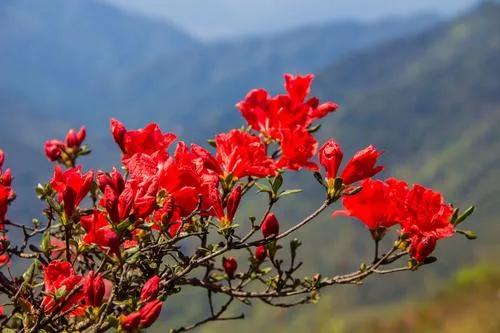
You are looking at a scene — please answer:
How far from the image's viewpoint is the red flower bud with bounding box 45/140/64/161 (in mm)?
3951

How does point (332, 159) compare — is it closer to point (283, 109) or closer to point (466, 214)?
point (466, 214)

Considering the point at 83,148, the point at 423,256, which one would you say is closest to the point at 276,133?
the point at 423,256

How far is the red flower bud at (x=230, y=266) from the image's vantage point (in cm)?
343

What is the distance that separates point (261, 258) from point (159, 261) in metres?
0.75

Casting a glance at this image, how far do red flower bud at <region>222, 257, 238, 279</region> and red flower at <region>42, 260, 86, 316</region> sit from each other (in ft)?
3.35

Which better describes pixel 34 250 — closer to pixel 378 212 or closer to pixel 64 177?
pixel 64 177

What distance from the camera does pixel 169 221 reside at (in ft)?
8.25

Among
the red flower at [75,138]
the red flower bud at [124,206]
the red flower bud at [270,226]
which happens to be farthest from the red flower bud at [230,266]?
the red flower at [75,138]

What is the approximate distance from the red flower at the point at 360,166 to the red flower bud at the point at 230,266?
851mm

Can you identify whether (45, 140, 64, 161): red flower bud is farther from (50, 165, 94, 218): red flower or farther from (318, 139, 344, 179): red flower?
(318, 139, 344, 179): red flower

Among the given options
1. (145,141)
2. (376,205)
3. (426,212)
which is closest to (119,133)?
(145,141)

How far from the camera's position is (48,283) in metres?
2.47

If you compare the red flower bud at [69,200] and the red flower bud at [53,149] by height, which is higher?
the red flower bud at [53,149]

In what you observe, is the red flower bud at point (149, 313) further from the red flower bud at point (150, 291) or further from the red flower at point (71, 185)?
the red flower at point (71, 185)
